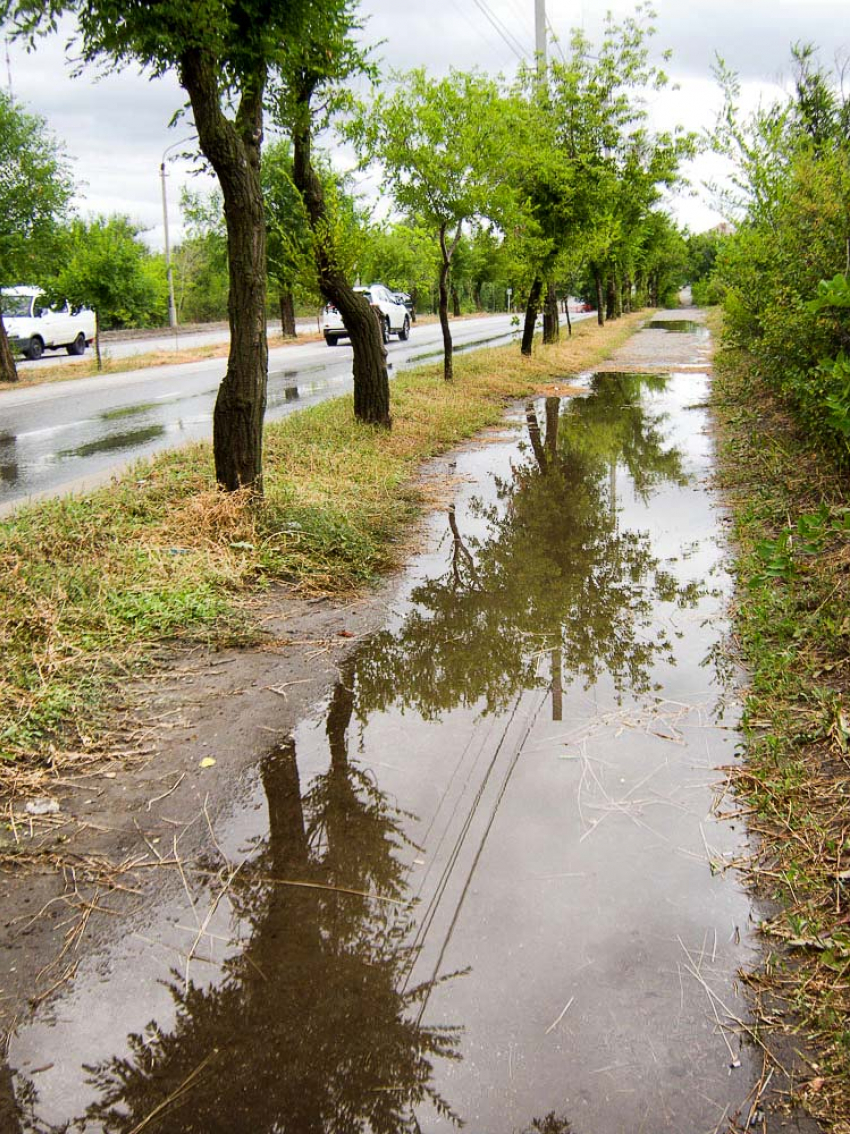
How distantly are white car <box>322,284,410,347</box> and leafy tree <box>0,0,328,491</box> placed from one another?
2164cm

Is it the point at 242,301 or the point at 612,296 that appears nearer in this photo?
the point at 242,301

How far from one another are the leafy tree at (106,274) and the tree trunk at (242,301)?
1684 cm

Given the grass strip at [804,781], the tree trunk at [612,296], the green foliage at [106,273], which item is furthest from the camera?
the tree trunk at [612,296]

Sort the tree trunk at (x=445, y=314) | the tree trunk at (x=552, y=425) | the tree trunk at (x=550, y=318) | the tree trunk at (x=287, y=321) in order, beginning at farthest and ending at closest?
the tree trunk at (x=287, y=321), the tree trunk at (x=550, y=318), the tree trunk at (x=445, y=314), the tree trunk at (x=552, y=425)

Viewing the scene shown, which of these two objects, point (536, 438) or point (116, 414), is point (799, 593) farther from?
point (116, 414)

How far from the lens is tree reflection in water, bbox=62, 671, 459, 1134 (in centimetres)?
214

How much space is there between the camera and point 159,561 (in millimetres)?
5652

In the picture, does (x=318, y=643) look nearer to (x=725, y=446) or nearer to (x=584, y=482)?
(x=584, y=482)

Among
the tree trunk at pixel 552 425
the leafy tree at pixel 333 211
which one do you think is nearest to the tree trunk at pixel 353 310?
the leafy tree at pixel 333 211

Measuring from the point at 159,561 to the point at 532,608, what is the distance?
2438mm

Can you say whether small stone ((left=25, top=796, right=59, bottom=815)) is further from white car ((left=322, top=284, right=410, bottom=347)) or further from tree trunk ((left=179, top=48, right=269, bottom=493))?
white car ((left=322, top=284, right=410, bottom=347))

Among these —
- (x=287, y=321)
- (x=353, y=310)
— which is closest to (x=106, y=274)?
(x=287, y=321)

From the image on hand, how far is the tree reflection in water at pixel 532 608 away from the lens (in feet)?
14.8

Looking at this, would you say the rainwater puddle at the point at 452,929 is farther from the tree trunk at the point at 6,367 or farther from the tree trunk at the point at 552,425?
the tree trunk at the point at 6,367
